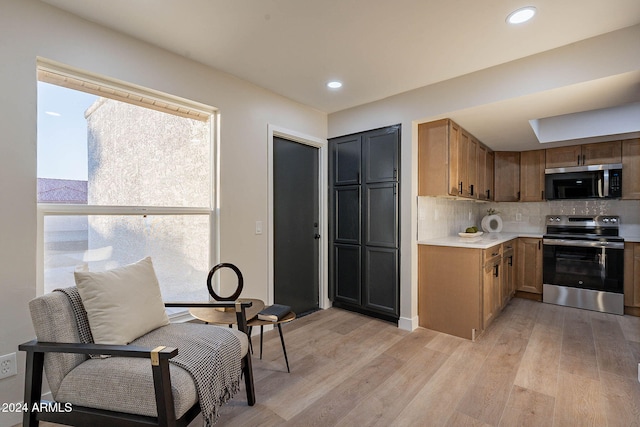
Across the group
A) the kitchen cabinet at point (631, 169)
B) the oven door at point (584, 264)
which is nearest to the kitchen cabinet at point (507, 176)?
the oven door at point (584, 264)

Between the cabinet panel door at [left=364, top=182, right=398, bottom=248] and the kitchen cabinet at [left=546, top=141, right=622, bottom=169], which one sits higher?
the kitchen cabinet at [left=546, top=141, right=622, bottom=169]

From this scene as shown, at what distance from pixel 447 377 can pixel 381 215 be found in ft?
5.58

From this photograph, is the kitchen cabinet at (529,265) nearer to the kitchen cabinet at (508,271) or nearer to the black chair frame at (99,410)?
the kitchen cabinet at (508,271)

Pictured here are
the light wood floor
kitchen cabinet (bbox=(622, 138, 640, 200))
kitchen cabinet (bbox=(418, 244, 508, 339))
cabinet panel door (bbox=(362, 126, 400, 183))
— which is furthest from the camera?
kitchen cabinet (bbox=(622, 138, 640, 200))

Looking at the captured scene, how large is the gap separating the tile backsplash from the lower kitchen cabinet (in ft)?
1.22

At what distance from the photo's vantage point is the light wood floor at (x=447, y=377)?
1.85m

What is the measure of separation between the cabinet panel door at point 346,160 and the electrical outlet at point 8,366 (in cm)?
316

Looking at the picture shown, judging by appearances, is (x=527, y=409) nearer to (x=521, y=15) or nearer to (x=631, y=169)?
(x=521, y=15)

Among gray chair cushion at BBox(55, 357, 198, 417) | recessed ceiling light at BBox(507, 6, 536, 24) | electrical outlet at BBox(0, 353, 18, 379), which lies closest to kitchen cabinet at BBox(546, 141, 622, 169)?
recessed ceiling light at BBox(507, 6, 536, 24)

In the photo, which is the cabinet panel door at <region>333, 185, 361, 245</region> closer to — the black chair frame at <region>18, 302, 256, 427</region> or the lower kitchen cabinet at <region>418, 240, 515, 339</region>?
the lower kitchen cabinet at <region>418, 240, 515, 339</region>

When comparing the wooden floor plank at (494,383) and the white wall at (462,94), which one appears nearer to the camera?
the wooden floor plank at (494,383)

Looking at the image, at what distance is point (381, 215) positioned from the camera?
3451 millimetres

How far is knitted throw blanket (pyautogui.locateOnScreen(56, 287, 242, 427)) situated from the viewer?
1462 millimetres

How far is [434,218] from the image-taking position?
369 cm
